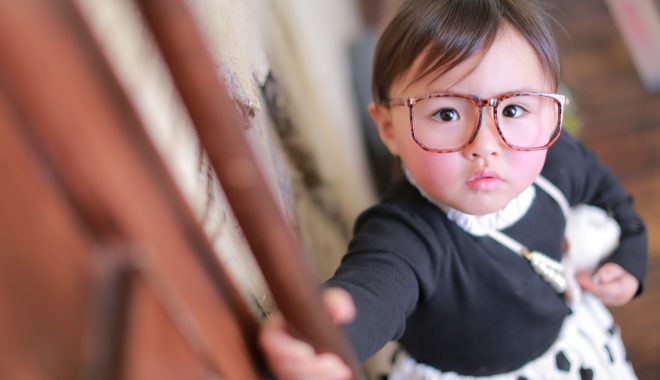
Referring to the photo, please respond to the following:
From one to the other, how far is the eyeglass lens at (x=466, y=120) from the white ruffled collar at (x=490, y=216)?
0.09 m

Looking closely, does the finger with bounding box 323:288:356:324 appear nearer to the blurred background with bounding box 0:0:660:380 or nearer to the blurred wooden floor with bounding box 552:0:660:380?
the blurred background with bounding box 0:0:660:380

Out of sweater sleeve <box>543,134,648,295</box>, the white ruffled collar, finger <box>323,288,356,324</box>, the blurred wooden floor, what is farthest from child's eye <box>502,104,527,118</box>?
the blurred wooden floor

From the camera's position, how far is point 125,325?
0.26 m

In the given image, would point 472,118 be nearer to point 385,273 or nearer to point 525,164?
point 525,164

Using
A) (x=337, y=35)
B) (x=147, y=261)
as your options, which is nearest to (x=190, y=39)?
(x=147, y=261)

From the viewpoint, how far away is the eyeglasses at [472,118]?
0.64 meters

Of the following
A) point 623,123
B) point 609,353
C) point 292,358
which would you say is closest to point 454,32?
point 292,358

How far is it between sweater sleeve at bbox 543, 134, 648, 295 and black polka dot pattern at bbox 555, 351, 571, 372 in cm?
17

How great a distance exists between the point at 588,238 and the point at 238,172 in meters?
0.75

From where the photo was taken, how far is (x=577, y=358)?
0.82 m

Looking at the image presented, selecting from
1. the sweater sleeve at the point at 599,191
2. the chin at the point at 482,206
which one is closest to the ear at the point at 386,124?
the chin at the point at 482,206

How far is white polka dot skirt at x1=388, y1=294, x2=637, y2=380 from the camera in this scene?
80 centimetres

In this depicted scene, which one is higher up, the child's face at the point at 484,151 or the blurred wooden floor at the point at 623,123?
the child's face at the point at 484,151

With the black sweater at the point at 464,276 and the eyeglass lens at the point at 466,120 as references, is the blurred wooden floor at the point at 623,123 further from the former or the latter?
the eyeglass lens at the point at 466,120
